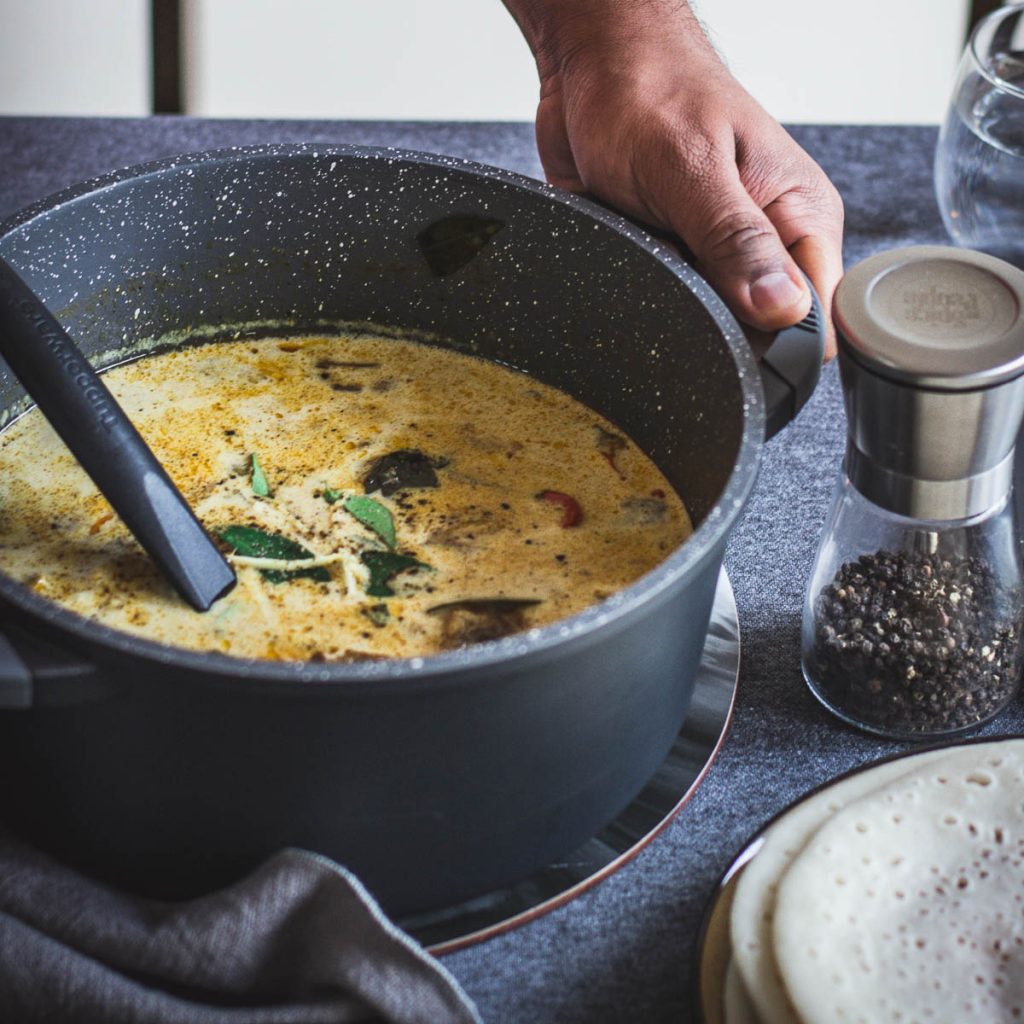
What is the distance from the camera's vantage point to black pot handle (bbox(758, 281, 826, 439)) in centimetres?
95

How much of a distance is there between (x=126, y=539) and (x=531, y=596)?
0.30m

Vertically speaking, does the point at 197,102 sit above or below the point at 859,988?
below

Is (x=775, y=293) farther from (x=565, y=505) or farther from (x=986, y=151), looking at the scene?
(x=986, y=151)

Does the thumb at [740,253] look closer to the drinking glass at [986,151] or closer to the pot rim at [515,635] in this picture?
the pot rim at [515,635]

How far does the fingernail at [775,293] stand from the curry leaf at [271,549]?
1.19 feet

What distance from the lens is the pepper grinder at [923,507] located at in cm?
83

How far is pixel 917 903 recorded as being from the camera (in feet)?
2.61

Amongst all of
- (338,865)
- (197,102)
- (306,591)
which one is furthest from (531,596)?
(197,102)

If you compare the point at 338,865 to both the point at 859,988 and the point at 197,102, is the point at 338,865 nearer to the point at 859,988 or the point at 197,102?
the point at 859,988

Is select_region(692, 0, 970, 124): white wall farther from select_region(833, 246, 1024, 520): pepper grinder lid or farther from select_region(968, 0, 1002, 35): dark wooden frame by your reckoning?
select_region(833, 246, 1024, 520): pepper grinder lid

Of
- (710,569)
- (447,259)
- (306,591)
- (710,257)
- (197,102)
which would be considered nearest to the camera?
(710,569)

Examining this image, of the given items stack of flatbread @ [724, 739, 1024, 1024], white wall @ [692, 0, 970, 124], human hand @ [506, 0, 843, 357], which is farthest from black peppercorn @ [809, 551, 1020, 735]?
white wall @ [692, 0, 970, 124]

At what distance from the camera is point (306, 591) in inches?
39.0

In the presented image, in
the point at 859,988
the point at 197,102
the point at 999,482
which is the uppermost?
the point at 999,482
